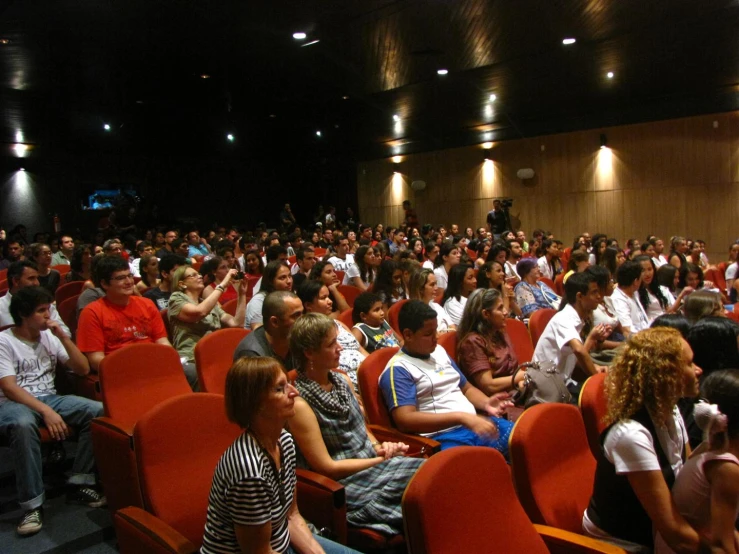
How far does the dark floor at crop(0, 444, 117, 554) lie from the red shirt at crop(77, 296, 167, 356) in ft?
2.69

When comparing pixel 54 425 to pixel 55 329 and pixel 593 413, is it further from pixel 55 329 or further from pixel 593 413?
pixel 593 413

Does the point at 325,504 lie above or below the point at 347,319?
below

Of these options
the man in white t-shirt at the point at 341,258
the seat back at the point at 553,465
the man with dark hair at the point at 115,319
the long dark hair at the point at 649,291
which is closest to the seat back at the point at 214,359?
the man with dark hair at the point at 115,319

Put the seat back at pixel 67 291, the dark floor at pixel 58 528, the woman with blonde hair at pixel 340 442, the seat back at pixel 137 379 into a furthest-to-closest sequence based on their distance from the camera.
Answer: the seat back at pixel 67 291 < the seat back at pixel 137 379 < the dark floor at pixel 58 528 < the woman with blonde hair at pixel 340 442

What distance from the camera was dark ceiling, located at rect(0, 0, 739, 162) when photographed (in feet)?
22.0

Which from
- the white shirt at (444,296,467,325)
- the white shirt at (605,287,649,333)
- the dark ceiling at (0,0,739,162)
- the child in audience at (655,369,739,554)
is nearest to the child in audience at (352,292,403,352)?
the white shirt at (444,296,467,325)

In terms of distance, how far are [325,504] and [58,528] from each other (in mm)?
1565

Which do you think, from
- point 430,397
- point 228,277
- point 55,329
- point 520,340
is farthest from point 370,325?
point 55,329

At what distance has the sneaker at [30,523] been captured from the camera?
2.80 metres

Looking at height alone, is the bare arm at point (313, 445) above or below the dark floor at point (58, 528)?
above

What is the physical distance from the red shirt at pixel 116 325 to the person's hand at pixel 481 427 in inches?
87.5

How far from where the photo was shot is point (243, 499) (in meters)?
1.62

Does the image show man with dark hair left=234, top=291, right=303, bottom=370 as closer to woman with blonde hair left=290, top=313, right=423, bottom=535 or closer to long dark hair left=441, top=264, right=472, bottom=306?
woman with blonde hair left=290, top=313, right=423, bottom=535

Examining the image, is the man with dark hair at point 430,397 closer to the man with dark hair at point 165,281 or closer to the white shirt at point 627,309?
the white shirt at point 627,309
